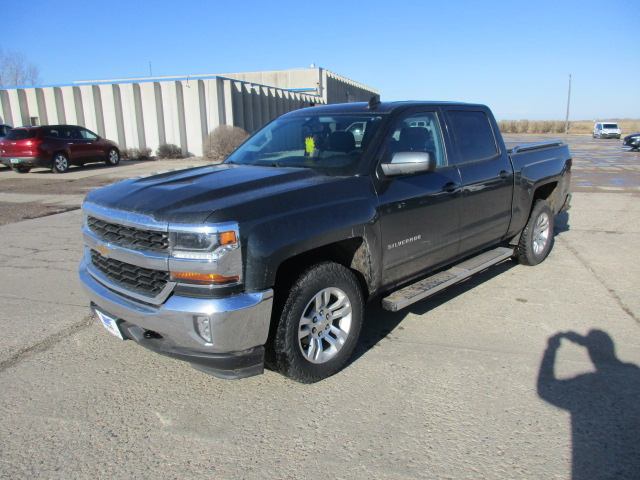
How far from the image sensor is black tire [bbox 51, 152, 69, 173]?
18.4 meters

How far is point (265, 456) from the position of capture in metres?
2.77

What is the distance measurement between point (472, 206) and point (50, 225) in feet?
24.4

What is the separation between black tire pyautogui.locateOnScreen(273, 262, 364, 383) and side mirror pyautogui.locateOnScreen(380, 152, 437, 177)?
0.84 metres

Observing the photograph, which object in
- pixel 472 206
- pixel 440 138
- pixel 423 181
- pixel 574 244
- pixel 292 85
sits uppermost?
pixel 292 85

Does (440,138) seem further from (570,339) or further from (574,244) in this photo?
(574,244)

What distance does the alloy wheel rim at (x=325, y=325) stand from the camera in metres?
3.38

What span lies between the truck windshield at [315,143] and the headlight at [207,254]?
1220 mm

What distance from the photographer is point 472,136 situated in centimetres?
505

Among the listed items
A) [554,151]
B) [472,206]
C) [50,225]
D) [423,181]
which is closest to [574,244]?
[554,151]

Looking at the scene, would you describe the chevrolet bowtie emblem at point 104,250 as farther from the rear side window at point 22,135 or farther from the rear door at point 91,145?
the rear door at point 91,145

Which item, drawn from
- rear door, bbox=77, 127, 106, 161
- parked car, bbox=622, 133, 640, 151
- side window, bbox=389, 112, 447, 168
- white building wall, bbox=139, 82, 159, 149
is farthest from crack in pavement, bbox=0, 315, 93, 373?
parked car, bbox=622, 133, 640, 151

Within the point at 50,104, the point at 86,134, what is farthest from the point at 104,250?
the point at 50,104

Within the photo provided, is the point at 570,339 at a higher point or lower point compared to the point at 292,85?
lower

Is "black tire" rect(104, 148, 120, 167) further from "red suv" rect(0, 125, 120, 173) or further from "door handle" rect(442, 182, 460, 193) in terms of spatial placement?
"door handle" rect(442, 182, 460, 193)
